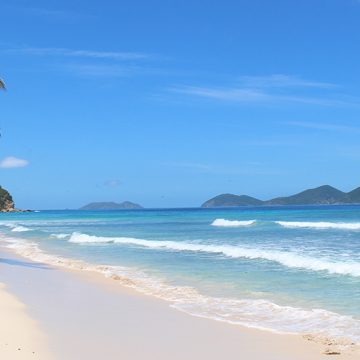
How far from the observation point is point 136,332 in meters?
8.34

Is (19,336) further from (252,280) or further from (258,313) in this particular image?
(252,280)

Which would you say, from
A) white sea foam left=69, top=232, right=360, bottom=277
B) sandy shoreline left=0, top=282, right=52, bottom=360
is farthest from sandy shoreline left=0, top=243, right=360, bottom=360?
white sea foam left=69, top=232, right=360, bottom=277

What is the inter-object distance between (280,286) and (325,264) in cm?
362

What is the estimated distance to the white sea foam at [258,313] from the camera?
27.9ft

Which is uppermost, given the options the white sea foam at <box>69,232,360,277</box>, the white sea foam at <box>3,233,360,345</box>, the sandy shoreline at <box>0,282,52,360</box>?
the white sea foam at <box>69,232,360,277</box>

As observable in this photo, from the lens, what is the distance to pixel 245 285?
13234mm

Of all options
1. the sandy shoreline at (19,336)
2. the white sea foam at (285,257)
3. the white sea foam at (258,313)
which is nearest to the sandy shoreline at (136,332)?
the sandy shoreline at (19,336)

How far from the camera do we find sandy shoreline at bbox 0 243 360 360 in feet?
23.2

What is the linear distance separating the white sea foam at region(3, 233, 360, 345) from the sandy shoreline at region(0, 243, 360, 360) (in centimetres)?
43

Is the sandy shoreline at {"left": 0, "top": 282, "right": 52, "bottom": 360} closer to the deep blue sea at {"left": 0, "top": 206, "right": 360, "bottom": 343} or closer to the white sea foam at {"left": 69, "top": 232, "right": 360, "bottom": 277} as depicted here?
the deep blue sea at {"left": 0, "top": 206, "right": 360, "bottom": 343}

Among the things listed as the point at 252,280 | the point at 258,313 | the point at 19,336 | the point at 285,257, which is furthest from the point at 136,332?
the point at 285,257

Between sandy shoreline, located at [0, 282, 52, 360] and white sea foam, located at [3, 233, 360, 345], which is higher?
sandy shoreline, located at [0, 282, 52, 360]

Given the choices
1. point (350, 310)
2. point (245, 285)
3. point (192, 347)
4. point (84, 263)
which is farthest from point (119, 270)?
point (192, 347)

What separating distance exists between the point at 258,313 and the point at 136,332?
2654 mm
